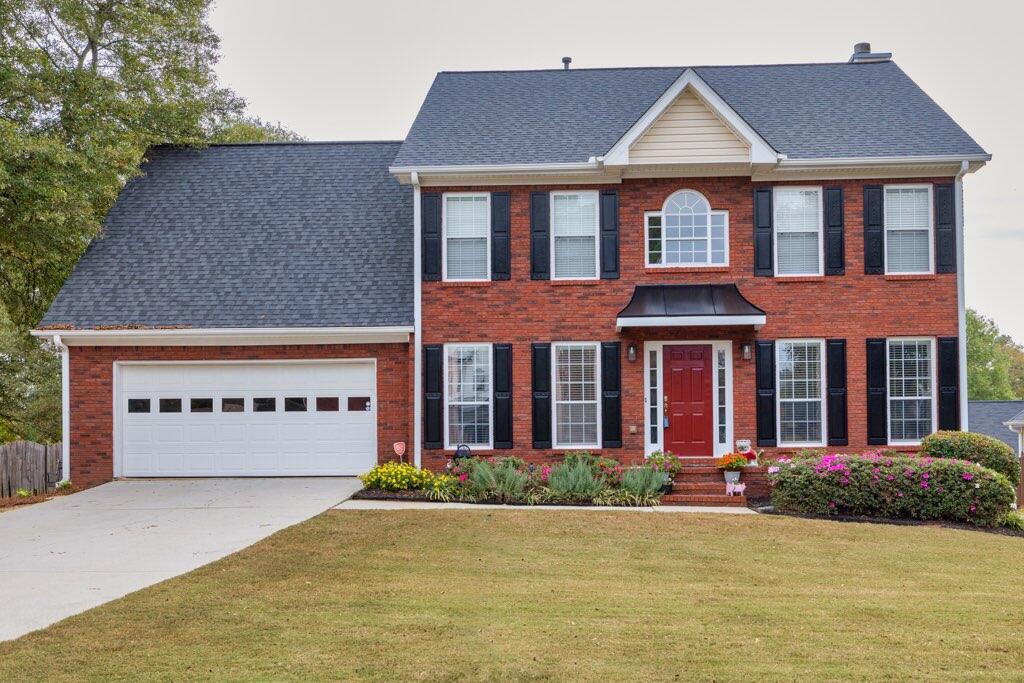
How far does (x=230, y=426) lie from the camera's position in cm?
1684

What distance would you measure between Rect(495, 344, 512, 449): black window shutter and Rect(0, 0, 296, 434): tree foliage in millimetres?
8029

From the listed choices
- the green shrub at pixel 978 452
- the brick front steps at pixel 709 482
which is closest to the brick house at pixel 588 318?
the brick front steps at pixel 709 482

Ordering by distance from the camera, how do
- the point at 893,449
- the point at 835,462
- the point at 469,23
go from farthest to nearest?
the point at 469,23
the point at 893,449
the point at 835,462

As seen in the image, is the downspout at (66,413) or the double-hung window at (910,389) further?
the downspout at (66,413)

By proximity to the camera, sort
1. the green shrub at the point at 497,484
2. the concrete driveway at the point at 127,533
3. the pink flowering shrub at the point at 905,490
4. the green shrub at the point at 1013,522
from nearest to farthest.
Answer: the concrete driveway at the point at 127,533 < the green shrub at the point at 1013,522 < the pink flowering shrub at the point at 905,490 < the green shrub at the point at 497,484

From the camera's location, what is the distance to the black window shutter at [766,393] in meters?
15.8

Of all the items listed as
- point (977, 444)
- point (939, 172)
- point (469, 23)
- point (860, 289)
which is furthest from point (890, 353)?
point (469, 23)

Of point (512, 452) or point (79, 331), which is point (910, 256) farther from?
point (79, 331)

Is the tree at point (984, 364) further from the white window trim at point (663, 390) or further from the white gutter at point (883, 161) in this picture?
the white window trim at point (663, 390)

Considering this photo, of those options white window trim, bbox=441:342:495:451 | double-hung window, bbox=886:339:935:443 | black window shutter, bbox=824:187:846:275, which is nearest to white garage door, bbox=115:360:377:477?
white window trim, bbox=441:342:495:451

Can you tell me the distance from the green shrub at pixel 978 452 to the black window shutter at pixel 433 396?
8.28 metres

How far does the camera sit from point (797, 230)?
631 inches

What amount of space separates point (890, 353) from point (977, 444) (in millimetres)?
2233

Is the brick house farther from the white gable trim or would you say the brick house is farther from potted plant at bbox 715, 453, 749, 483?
potted plant at bbox 715, 453, 749, 483
